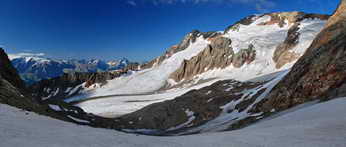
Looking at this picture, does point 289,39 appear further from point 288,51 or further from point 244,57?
point 244,57

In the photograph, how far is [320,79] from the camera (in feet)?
80.9

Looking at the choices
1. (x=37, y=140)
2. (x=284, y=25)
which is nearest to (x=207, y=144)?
(x=37, y=140)

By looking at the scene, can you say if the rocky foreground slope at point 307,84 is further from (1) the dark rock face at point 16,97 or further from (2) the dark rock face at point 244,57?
(2) the dark rock face at point 244,57

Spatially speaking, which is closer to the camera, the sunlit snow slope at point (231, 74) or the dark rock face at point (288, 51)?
the dark rock face at point (288, 51)

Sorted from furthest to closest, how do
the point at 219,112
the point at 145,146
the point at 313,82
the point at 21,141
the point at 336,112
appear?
the point at 219,112 → the point at 313,82 → the point at 336,112 → the point at 145,146 → the point at 21,141

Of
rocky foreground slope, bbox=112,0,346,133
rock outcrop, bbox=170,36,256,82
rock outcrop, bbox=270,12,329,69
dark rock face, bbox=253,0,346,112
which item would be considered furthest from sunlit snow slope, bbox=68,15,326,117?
dark rock face, bbox=253,0,346,112

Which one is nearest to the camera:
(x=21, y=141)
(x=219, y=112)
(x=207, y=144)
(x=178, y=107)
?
(x=21, y=141)

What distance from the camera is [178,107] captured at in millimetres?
69062

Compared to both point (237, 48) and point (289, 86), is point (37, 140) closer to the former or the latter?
point (289, 86)

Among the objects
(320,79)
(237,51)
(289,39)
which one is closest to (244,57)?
(237,51)

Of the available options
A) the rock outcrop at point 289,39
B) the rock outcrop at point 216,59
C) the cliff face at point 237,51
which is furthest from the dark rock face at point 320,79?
the rock outcrop at point 216,59

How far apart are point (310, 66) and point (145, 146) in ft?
96.7

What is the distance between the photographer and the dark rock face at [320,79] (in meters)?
22.1

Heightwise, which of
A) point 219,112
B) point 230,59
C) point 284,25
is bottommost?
point 219,112
